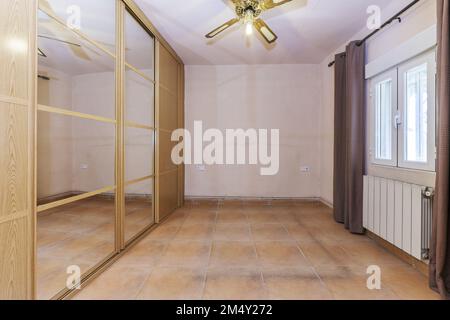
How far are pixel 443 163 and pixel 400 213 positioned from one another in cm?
74

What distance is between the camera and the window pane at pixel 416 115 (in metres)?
2.30

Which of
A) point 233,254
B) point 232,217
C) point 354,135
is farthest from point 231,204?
point 354,135

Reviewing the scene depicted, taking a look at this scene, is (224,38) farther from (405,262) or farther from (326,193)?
(405,262)

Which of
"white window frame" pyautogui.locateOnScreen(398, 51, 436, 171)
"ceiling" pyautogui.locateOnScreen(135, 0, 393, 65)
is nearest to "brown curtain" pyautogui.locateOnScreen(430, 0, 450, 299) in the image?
"white window frame" pyautogui.locateOnScreen(398, 51, 436, 171)

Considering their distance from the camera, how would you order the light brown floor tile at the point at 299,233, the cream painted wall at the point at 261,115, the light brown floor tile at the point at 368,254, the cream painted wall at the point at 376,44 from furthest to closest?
the cream painted wall at the point at 261,115, the light brown floor tile at the point at 299,233, the light brown floor tile at the point at 368,254, the cream painted wall at the point at 376,44

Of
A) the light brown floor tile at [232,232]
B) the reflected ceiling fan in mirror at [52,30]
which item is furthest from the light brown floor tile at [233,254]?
the reflected ceiling fan in mirror at [52,30]

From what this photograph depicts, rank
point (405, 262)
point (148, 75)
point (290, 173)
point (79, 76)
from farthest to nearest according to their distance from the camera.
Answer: point (290, 173), point (148, 75), point (405, 262), point (79, 76)

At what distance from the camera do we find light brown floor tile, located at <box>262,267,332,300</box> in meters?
1.82

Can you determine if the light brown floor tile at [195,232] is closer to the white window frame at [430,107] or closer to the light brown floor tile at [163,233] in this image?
the light brown floor tile at [163,233]

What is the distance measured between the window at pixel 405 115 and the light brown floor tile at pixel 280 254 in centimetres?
139

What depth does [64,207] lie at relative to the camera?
1.83 m

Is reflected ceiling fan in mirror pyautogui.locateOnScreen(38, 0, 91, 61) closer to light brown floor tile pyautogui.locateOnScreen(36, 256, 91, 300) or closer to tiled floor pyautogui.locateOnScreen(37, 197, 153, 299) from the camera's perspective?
tiled floor pyautogui.locateOnScreen(37, 197, 153, 299)

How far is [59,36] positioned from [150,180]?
1.92 metres
